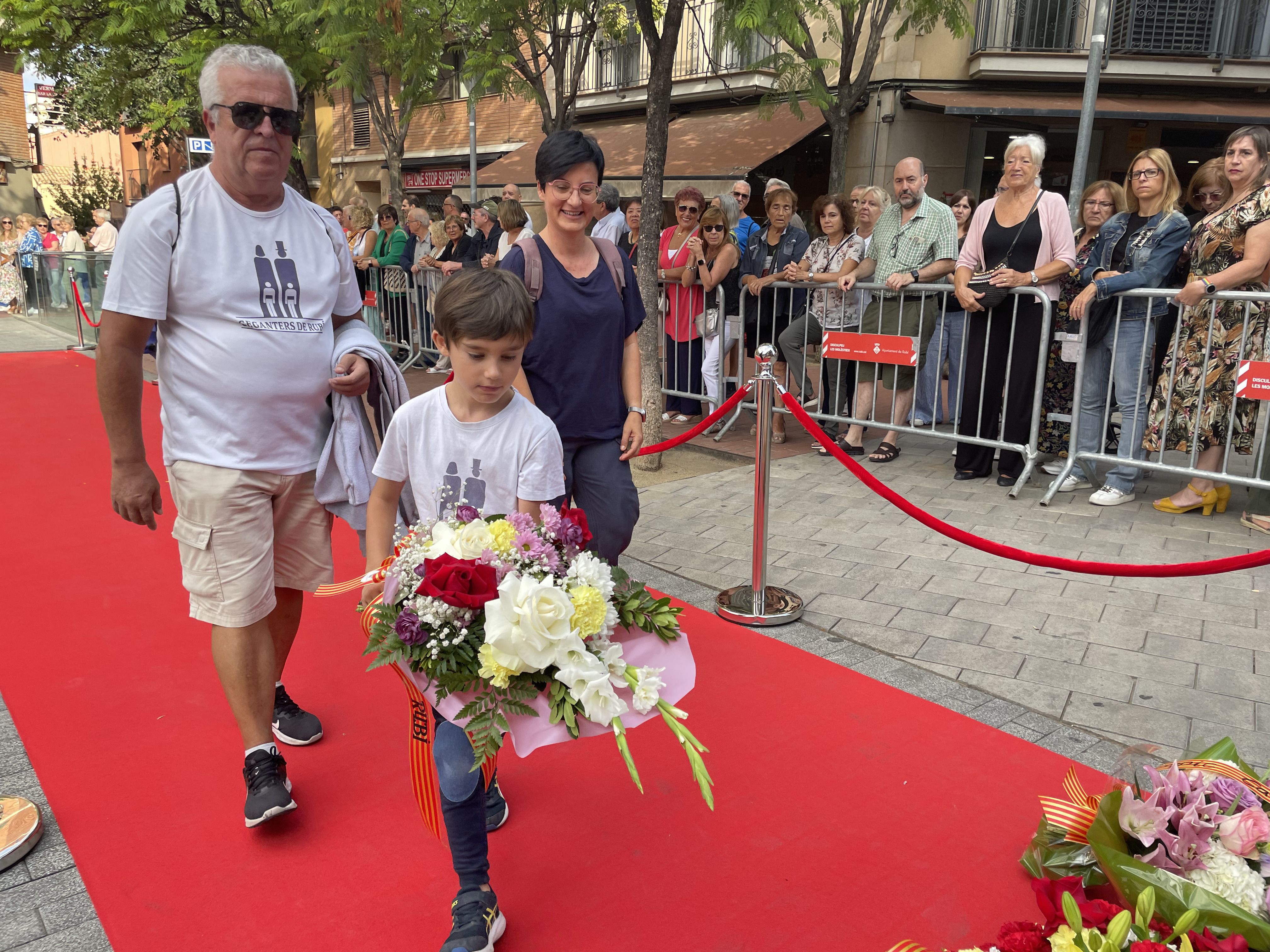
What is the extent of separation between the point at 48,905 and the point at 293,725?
3.07ft

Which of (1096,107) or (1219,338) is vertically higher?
(1096,107)

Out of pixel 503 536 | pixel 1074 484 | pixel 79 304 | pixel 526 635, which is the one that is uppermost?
pixel 503 536

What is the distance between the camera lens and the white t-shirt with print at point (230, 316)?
2.61 meters

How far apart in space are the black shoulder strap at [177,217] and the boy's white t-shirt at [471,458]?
0.82 metres

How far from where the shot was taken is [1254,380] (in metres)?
5.34

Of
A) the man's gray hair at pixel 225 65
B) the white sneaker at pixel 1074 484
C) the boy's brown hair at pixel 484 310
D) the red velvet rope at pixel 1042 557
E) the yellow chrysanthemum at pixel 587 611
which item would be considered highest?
the man's gray hair at pixel 225 65

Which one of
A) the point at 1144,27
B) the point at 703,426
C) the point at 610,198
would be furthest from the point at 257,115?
the point at 1144,27

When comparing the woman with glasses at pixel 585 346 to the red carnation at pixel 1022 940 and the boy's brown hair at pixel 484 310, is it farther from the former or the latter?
the red carnation at pixel 1022 940

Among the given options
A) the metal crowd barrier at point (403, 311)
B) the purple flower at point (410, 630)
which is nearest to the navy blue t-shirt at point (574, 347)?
the purple flower at point (410, 630)

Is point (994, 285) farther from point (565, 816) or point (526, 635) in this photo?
point (526, 635)

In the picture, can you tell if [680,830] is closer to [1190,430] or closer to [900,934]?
[900,934]

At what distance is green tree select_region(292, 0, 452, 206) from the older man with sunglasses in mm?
9755

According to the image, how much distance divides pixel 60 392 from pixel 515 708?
10.7 meters

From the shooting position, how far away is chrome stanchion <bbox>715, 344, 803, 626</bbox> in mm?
4289
